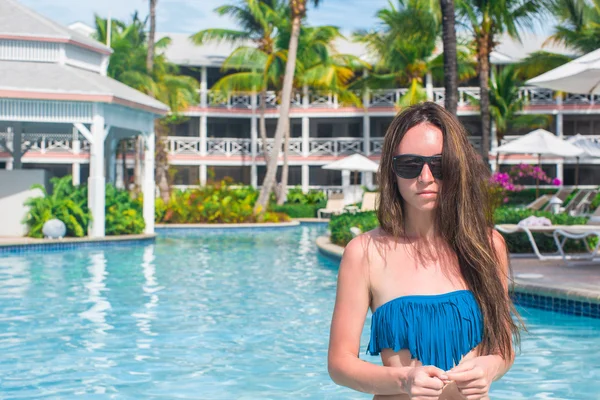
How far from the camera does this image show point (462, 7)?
1034 inches

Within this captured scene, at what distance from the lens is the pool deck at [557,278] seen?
29.2ft

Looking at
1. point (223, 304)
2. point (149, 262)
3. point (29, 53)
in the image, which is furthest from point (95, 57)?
point (223, 304)

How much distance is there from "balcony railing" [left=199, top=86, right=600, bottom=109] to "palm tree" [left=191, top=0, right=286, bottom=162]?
1.60 metres

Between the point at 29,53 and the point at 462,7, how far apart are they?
13356 mm

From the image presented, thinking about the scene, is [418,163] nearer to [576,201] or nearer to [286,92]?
[576,201]

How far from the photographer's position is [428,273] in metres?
2.16

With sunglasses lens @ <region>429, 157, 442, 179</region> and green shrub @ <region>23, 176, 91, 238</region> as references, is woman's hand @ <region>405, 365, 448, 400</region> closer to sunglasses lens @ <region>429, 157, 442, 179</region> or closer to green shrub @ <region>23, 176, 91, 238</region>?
sunglasses lens @ <region>429, 157, 442, 179</region>

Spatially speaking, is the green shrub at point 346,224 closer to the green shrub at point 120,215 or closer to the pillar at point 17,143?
the green shrub at point 120,215

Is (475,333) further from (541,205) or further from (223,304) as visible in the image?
(541,205)

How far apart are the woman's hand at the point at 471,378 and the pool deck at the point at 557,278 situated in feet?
19.6

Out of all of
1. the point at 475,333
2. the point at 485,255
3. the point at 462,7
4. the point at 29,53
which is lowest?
the point at 475,333

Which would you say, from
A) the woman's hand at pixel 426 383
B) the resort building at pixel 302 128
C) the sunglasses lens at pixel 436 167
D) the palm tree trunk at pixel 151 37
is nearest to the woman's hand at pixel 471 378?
the woman's hand at pixel 426 383

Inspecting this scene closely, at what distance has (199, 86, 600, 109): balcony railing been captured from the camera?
39.2 meters

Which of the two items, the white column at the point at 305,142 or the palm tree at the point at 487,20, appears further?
the white column at the point at 305,142
